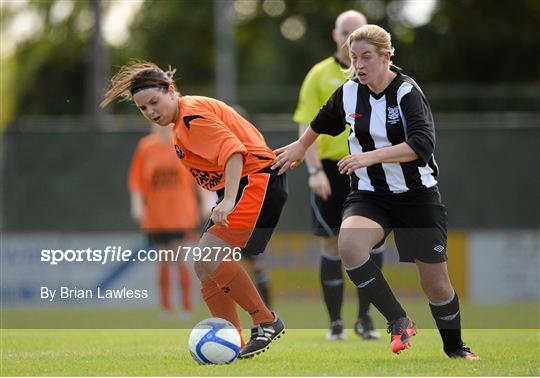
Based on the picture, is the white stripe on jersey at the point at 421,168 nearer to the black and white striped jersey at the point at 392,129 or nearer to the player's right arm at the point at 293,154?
the black and white striped jersey at the point at 392,129

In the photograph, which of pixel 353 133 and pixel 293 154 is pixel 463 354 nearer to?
pixel 353 133

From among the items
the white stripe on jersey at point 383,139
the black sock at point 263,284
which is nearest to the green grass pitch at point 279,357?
the white stripe on jersey at point 383,139

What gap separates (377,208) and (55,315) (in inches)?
255

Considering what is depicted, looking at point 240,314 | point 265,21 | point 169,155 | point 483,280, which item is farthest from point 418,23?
point 240,314

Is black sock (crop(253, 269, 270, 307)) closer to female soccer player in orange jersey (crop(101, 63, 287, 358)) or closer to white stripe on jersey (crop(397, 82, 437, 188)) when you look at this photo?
female soccer player in orange jersey (crop(101, 63, 287, 358))

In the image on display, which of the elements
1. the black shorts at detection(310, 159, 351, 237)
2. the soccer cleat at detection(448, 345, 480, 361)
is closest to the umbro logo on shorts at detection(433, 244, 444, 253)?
the soccer cleat at detection(448, 345, 480, 361)

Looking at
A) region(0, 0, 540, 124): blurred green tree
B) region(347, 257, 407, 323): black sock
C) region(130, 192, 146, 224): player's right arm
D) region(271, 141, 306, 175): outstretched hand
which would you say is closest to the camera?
region(347, 257, 407, 323): black sock

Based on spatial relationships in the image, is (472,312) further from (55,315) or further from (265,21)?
(265,21)

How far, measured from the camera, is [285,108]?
28031 mm

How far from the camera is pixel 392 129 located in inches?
272

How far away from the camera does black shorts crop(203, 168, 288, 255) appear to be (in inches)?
286

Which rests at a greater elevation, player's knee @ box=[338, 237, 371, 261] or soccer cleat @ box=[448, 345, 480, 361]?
player's knee @ box=[338, 237, 371, 261]

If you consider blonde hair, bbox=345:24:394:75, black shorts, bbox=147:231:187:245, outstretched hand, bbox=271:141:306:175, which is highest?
blonde hair, bbox=345:24:394:75

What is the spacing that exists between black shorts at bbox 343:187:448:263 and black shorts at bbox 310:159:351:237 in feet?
6.52
